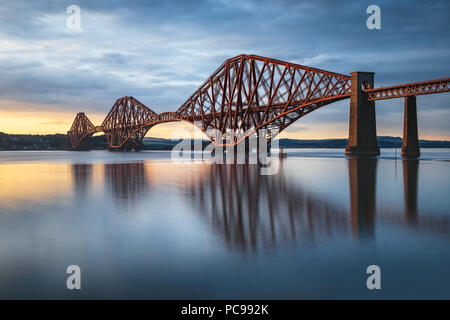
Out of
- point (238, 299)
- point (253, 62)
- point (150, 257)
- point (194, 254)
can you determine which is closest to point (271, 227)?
point (194, 254)

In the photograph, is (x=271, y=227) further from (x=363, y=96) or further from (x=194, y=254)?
(x=363, y=96)

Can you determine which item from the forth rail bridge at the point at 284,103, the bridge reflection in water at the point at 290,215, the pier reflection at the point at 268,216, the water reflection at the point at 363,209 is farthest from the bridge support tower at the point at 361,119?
the pier reflection at the point at 268,216

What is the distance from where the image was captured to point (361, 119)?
2384 inches

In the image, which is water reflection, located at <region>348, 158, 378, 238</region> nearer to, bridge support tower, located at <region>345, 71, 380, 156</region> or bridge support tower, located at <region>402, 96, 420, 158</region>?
bridge support tower, located at <region>402, 96, 420, 158</region>

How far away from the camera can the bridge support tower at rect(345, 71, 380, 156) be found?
60781mm

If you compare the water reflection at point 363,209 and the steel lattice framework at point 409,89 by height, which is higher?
the steel lattice framework at point 409,89

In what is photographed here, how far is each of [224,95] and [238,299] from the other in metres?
85.5

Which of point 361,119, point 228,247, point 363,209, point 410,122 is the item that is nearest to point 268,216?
point 363,209

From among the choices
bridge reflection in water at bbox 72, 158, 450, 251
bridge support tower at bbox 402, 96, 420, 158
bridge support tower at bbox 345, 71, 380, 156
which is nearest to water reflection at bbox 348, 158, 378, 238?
bridge reflection in water at bbox 72, 158, 450, 251

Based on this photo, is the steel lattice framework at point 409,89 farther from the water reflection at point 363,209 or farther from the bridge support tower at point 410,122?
the water reflection at point 363,209

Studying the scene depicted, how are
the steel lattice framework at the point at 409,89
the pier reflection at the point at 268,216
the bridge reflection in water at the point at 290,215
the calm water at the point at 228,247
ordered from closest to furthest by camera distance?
the calm water at the point at 228,247 → the pier reflection at the point at 268,216 → the bridge reflection in water at the point at 290,215 → the steel lattice framework at the point at 409,89

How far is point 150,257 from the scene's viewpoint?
327 inches

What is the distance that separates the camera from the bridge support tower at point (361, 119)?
60781 millimetres
